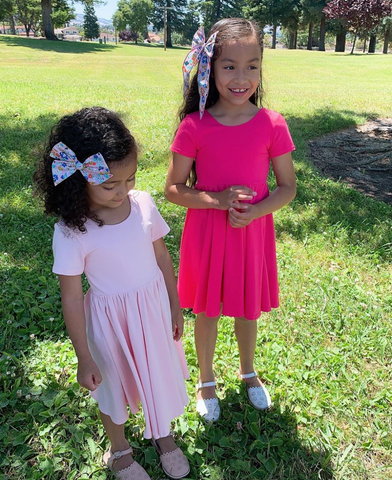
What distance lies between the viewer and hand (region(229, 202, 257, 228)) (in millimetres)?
1627

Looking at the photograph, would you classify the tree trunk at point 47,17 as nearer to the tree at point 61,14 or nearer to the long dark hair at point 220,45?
the tree at point 61,14

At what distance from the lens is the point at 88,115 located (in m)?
1.33

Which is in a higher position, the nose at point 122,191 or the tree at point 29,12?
the tree at point 29,12

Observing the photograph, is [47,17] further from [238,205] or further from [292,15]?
[238,205]

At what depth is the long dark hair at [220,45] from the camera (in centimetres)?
162

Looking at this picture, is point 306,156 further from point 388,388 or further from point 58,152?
point 58,152

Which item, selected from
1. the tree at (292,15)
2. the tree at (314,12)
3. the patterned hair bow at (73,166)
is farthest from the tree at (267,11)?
the patterned hair bow at (73,166)

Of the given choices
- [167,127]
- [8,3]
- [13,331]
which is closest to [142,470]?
[13,331]

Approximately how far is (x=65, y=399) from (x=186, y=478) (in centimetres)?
74

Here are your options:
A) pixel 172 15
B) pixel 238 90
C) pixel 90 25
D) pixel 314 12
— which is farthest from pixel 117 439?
pixel 90 25

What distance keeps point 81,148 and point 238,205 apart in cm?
63

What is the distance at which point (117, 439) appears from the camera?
176cm

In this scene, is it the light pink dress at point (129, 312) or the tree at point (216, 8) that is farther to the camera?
the tree at point (216, 8)

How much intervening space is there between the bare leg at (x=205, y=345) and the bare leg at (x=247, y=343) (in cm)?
12
